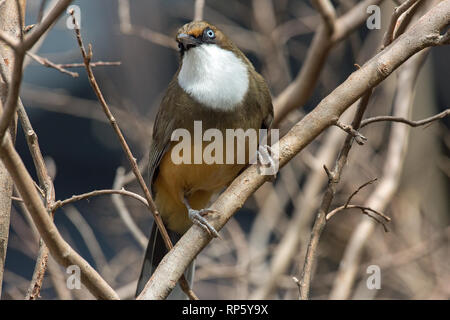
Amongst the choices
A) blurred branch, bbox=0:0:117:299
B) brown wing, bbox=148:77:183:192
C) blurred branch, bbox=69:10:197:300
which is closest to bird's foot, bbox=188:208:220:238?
blurred branch, bbox=69:10:197:300

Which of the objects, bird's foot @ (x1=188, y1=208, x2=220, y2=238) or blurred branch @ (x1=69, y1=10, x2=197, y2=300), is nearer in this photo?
blurred branch @ (x1=69, y1=10, x2=197, y2=300)

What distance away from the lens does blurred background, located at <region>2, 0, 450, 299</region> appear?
4.64 metres

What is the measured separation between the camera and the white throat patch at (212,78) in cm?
333

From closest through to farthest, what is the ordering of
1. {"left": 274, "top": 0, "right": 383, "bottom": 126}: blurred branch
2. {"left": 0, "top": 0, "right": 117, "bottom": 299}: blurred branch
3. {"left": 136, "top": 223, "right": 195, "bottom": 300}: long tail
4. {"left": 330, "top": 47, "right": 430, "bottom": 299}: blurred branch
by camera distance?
{"left": 0, "top": 0, "right": 117, "bottom": 299}: blurred branch < {"left": 136, "top": 223, "right": 195, "bottom": 300}: long tail < {"left": 274, "top": 0, "right": 383, "bottom": 126}: blurred branch < {"left": 330, "top": 47, "right": 430, "bottom": 299}: blurred branch

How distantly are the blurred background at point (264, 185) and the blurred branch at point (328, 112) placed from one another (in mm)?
1010

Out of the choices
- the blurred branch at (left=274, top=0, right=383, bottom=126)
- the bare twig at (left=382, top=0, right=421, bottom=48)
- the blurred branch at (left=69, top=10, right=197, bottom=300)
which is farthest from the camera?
the blurred branch at (left=274, top=0, right=383, bottom=126)

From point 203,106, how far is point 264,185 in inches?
101

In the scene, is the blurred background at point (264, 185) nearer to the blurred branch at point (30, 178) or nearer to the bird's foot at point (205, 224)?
the bird's foot at point (205, 224)

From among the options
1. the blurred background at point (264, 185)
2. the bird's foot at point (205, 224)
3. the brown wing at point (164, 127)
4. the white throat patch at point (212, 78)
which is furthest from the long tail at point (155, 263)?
the bird's foot at point (205, 224)

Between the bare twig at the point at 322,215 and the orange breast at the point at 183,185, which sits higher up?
the orange breast at the point at 183,185

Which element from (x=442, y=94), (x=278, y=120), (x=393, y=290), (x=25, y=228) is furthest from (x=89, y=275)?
(x=442, y=94)

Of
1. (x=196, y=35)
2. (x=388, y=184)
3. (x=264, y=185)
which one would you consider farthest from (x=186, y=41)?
(x=264, y=185)

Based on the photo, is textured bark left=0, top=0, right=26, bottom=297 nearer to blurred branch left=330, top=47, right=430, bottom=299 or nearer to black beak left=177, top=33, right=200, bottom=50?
black beak left=177, top=33, right=200, bottom=50

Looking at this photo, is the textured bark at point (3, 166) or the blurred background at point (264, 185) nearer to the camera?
the textured bark at point (3, 166)
